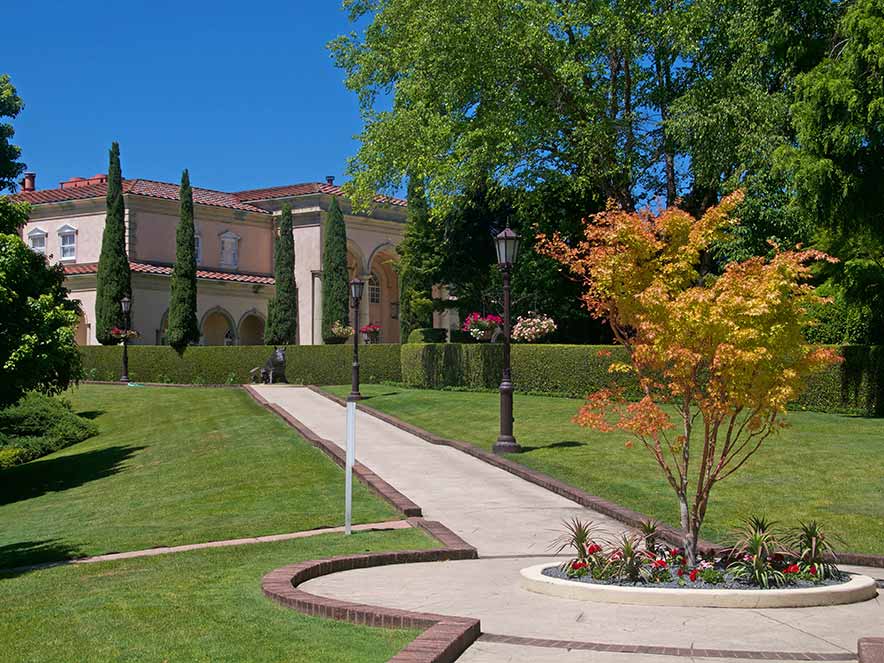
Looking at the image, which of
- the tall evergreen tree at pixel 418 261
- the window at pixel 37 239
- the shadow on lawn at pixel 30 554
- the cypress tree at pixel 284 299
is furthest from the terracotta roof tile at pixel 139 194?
the shadow on lawn at pixel 30 554

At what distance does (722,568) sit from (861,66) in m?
16.8

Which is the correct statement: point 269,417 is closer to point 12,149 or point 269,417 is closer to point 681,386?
point 12,149

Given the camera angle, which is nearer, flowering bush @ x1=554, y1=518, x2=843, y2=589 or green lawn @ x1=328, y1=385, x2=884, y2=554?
flowering bush @ x1=554, y1=518, x2=843, y2=589

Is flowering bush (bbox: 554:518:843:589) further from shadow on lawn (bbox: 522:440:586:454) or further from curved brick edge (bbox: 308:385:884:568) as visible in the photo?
shadow on lawn (bbox: 522:440:586:454)

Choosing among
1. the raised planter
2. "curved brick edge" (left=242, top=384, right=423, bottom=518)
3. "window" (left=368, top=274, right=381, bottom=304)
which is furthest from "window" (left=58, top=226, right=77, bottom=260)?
the raised planter

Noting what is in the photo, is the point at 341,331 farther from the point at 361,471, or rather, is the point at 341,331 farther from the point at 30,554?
the point at 30,554

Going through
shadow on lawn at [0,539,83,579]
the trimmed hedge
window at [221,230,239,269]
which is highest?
window at [221,230,239,269]

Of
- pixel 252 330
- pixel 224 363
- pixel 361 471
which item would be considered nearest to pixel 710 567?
pixel 361 471

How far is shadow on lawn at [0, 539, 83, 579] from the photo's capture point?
1181cm

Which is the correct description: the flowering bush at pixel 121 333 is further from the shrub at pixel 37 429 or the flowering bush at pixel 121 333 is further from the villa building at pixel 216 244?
the shrub at pixel 37 429

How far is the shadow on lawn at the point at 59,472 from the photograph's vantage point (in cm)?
2209

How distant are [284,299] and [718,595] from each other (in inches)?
1850

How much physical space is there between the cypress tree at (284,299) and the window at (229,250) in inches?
296

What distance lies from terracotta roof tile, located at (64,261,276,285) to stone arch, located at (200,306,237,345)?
1887 millimetres
